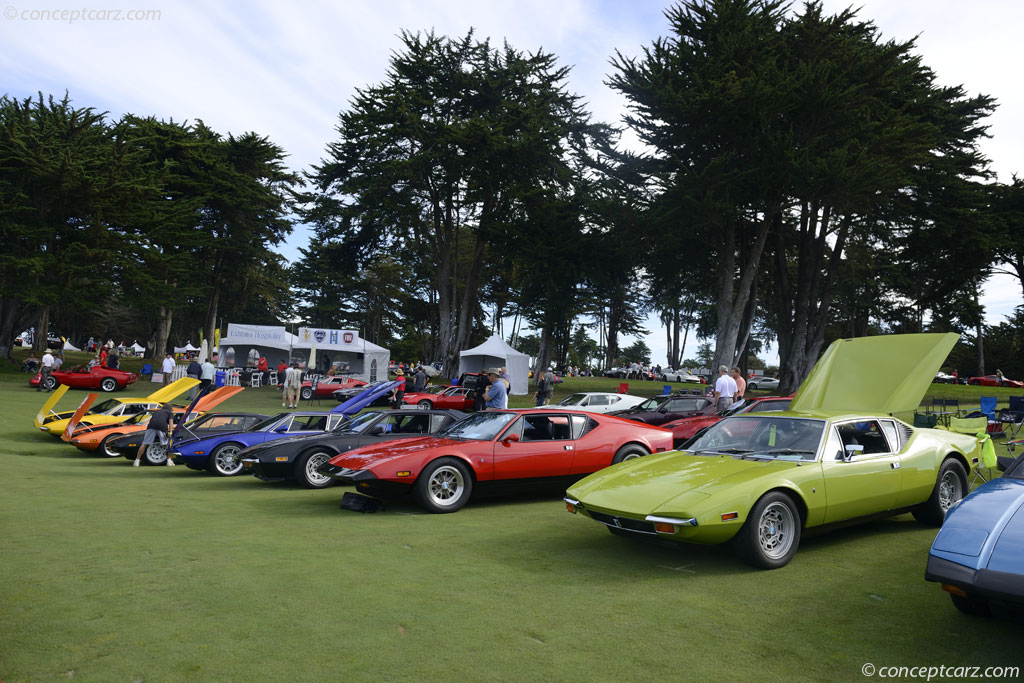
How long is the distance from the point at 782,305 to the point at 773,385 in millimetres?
24542

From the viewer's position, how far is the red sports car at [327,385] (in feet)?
101

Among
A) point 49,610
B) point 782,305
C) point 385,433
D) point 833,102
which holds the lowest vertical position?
point 49,610

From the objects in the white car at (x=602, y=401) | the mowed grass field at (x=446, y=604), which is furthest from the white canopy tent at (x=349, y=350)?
the mowed grass field at (x=446, y=604)

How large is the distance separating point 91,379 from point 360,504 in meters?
26.3

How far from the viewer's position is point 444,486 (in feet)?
26.5

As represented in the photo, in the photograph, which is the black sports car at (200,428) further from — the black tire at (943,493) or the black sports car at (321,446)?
the black tire at (943,493)

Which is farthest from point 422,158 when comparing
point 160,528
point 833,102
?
point 160,528

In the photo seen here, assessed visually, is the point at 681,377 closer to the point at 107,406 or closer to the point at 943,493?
the point at 107,406

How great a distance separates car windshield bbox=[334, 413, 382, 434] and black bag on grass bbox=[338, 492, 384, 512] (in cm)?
226

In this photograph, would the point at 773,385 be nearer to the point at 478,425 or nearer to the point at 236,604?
the point at 478,425

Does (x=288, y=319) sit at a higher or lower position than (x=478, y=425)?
higher

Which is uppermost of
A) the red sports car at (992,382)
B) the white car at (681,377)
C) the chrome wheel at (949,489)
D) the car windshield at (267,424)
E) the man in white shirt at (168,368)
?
the white car at (681,377)

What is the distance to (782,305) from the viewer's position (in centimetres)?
3312

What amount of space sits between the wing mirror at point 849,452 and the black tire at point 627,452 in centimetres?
315
